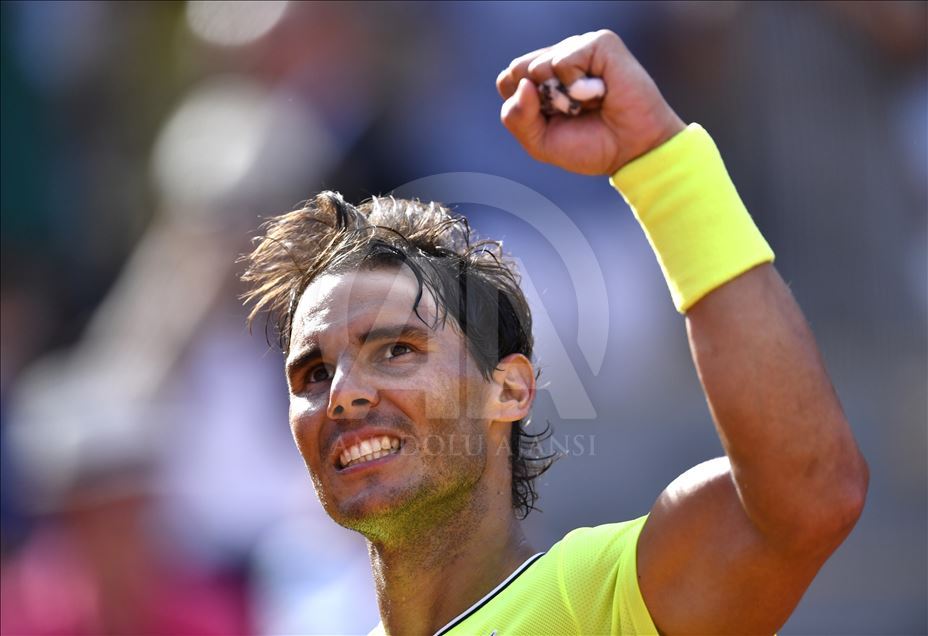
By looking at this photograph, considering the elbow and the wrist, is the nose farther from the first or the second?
the elbow

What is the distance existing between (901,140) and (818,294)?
2.05ft

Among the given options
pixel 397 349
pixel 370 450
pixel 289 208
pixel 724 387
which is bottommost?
pixel 724 387

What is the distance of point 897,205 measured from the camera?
4262mm

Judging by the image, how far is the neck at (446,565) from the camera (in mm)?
2684

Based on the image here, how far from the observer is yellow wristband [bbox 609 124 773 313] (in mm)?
1887

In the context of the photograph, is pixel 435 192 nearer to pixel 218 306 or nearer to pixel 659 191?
pixel 218 306

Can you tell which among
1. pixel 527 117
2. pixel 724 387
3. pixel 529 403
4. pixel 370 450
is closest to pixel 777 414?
pixel 724 387

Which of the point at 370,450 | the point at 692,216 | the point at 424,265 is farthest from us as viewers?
the point at 424,265

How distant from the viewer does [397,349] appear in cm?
280

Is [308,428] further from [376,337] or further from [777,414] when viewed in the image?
[777,414]

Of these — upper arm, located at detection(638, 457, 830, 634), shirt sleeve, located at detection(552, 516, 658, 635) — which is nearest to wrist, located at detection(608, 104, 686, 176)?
upper arm, located at detection(638, 457, 830, 634)

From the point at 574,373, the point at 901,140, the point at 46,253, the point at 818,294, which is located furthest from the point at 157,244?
the point at 901,140

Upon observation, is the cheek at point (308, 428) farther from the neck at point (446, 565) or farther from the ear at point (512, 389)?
the ear at point (512, 389)

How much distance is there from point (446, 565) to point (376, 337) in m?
0.54
